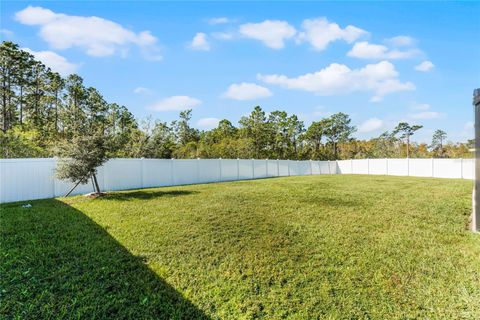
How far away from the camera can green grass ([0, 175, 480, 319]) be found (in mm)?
3207

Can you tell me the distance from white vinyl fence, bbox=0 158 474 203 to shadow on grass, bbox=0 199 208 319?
4.79 metres

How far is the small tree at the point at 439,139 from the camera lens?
35844 millimetres

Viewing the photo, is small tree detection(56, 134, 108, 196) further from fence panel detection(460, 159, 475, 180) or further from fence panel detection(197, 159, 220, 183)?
fence panel detection(460, 159, 475, 180)

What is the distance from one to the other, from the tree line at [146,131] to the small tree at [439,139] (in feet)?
0.36

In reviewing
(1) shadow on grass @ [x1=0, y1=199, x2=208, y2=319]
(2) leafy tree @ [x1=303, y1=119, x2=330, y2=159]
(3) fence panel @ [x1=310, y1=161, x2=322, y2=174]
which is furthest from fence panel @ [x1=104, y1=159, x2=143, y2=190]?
(2) leafy tree @ [x1=303, y1=119, x2=330, y2=159]

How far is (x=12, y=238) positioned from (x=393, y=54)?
13452 millimetres

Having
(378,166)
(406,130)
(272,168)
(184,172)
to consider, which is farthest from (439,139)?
(184,172)

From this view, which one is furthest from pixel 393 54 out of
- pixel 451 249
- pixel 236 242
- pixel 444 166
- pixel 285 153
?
pixel 285 153

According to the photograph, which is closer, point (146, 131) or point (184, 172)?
point (184, 172)

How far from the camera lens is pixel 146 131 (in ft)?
70.8

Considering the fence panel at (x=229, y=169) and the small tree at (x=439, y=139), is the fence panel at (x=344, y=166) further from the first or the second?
the small tree at (x=439, y=139)

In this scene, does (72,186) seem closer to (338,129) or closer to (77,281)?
(77,281)

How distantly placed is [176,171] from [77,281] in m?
11.0

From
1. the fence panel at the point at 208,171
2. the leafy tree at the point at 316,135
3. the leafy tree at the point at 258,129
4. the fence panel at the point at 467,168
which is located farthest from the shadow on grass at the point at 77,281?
the leafy tree at the point at 316,135
